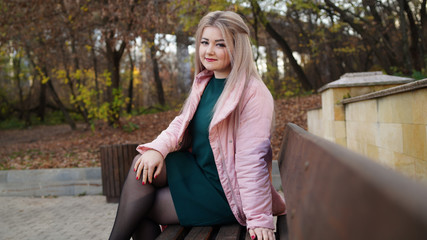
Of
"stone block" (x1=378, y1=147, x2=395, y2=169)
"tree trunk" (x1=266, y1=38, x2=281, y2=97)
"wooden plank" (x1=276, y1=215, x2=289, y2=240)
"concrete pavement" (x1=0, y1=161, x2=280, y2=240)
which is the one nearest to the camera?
"wooden plank" (x1=276, y1=215, x2=289, y2=240)

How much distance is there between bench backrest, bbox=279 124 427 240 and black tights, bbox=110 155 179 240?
50.1 inches

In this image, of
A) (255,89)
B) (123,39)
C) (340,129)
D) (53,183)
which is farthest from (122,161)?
(123,39)

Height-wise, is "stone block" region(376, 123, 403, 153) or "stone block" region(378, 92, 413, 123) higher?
"stone block" region(378, 92, 413, 123)

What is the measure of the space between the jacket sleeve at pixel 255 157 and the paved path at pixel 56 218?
278 centimetres

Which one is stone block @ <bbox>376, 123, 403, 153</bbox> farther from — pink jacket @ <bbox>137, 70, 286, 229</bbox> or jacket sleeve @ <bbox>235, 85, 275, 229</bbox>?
jacket sleeve @ <bbox>235, 85, 275, 229</bbox>

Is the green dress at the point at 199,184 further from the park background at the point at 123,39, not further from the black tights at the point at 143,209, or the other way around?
the park background at the point at 123,39

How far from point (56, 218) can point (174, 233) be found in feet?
12.4

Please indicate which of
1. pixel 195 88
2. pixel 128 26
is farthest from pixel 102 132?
pixel 195 88

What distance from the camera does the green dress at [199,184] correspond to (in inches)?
87.6

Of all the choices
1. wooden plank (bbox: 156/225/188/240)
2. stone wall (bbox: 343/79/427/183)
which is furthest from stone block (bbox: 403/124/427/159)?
wooden plank (bbox: 156/225/188/240)

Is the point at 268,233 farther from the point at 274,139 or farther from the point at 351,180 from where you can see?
the point at 274,139

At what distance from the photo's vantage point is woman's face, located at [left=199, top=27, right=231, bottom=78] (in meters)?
2.45

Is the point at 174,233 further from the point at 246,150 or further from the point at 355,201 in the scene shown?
the point at 355,201

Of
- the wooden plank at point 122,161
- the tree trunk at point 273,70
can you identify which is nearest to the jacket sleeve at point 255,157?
the wooden plank at point 122,161
